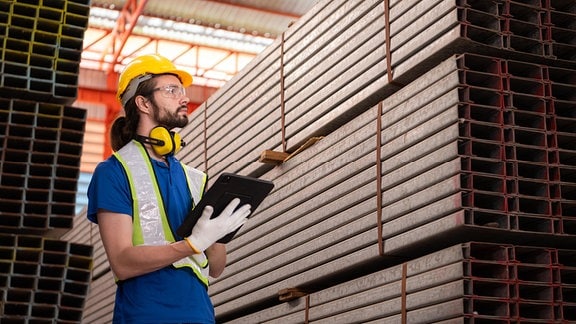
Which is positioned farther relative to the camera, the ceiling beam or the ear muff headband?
the ceiling beam

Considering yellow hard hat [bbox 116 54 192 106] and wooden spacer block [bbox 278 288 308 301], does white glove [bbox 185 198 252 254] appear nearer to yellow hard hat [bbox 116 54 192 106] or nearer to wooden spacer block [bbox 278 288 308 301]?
yellow hard hat [bbox 116 54 192 106]

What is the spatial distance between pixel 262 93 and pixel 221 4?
14.2m

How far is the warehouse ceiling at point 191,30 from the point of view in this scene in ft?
68.7

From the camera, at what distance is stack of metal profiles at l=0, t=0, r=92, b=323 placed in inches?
225

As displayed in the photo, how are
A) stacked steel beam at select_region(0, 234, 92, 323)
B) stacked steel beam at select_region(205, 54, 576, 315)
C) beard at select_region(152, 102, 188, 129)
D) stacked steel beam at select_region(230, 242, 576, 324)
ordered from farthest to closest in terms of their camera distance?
1. stacked steel beam at select_region(0, 234, 92, 323)
2. stacked steel beam at select_region(205, 54, 576, 315)
3. stacked steel beam at select_region(230, 242, 576, 324)
4. beard at select_region(152, 102, 188, 129)

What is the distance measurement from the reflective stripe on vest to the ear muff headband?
6 cm

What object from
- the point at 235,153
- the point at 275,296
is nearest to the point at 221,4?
the point at 235,153

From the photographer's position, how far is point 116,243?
367 cm

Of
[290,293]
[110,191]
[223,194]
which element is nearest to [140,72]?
[110,191]

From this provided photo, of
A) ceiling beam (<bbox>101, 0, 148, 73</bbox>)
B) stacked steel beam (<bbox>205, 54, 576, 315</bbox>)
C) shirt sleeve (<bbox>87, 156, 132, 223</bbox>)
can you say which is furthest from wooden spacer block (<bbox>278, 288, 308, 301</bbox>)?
ceiling beam (<bbox>101, 0, 148, 73</bbox>)

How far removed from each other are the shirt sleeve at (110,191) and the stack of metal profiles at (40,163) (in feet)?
6.71

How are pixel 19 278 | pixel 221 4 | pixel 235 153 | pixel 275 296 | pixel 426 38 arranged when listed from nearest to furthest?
pixel 426 38, pixel 19 278, pixel 275 296, pixel 235 153, pixel 221 4

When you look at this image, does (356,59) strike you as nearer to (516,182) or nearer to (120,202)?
(516,182)

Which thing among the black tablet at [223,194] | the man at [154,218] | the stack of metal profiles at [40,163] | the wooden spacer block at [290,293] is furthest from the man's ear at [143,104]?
the wooden spacer block at [290,293]
